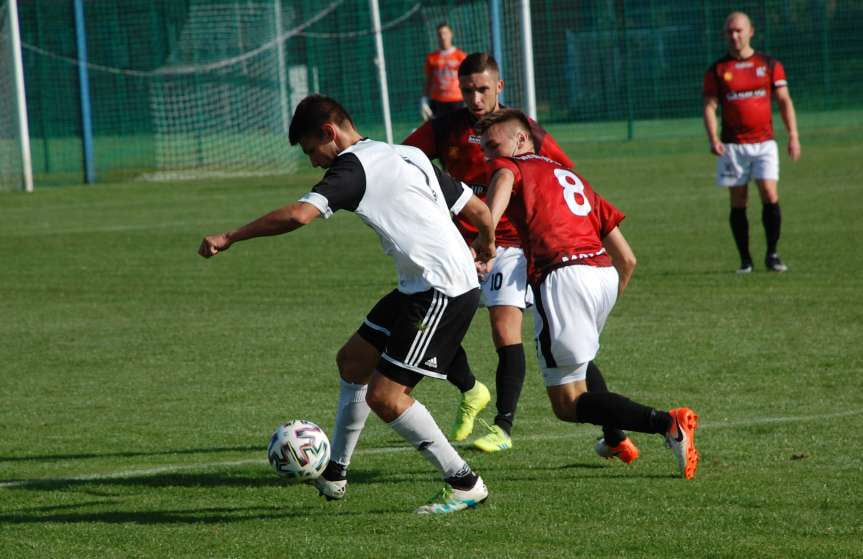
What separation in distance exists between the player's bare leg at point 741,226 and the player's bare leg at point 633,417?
7092mm

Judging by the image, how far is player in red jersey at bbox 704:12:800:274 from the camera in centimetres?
1270

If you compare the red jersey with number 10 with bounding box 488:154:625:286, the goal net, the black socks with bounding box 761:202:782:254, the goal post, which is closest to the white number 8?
the red jersey with number 10 with bounding box 488:154:625:286

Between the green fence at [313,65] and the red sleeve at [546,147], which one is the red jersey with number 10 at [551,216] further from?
the green fence at [313,65]

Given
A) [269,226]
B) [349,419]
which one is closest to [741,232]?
[349,419]

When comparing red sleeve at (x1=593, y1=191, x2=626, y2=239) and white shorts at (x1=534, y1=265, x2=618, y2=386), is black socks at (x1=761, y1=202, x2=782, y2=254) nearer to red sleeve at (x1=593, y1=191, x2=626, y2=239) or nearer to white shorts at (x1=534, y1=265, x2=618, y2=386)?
red sleeve at (x1=593, y1=191, x2=626, y2=239)

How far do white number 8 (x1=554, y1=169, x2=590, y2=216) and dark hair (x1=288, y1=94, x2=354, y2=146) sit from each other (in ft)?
3.64

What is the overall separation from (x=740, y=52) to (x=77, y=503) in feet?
28.3

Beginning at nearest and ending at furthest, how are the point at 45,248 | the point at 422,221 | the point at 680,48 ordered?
the point at 422,221, the point at 45,248, the point at 680,48

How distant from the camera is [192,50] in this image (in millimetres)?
29484

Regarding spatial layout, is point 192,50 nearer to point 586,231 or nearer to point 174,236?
point 174,236

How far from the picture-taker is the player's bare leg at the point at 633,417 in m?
5.63

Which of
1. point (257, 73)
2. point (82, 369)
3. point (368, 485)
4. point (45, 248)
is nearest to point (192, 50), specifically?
point (257, 73)

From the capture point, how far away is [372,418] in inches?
296

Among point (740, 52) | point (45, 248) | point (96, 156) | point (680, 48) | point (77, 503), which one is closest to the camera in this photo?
point (77, 503)
